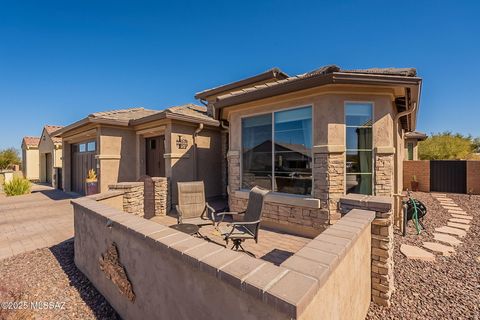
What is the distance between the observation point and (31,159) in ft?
73.8

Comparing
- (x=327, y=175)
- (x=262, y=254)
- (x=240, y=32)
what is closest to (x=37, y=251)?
(x=262, y=254)

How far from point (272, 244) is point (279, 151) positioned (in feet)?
8.59

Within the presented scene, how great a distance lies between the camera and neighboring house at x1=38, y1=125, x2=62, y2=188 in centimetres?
1501

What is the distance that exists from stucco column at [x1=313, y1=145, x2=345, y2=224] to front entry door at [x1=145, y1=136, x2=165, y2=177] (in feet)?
23.3

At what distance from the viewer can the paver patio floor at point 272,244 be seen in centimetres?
441

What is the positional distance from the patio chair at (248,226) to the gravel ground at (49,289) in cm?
217

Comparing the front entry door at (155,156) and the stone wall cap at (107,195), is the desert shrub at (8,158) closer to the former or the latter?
the front entry door at (155,156)

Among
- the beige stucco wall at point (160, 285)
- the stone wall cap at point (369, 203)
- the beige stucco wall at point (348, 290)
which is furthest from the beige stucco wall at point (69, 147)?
the beige stucco wall at point (348, 290)

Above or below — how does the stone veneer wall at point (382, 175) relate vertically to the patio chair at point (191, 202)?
above

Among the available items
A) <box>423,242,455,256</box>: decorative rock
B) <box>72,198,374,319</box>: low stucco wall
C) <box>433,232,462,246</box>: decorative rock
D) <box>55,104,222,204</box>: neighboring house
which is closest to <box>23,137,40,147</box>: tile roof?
<box>55,104,222,204</box>: neighboring house

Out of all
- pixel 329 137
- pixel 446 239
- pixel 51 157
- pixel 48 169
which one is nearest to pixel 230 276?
pixel 329 137

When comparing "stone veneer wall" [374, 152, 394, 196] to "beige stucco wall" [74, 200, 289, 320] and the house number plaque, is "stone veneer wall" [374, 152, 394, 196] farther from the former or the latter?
the house number plaque

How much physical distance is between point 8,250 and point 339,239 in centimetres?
718

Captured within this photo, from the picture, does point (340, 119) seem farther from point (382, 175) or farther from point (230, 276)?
point (230, 276)
